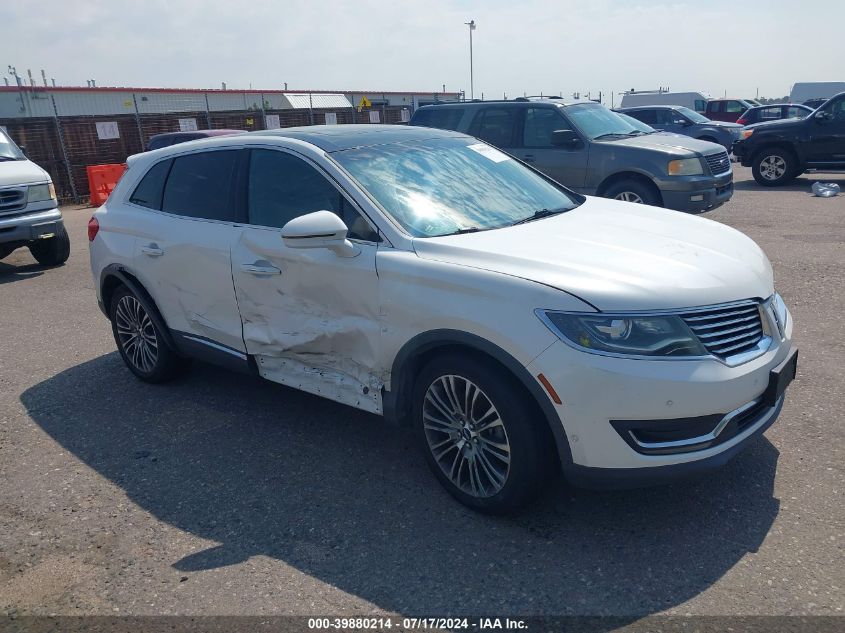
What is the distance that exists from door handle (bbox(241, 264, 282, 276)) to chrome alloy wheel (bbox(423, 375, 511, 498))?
3.99 feet

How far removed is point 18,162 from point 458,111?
251 inches

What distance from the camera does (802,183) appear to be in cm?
1593

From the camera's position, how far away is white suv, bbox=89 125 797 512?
2.95m

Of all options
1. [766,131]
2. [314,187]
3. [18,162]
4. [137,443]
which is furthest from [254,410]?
[766,131]

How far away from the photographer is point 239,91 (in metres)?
38.3

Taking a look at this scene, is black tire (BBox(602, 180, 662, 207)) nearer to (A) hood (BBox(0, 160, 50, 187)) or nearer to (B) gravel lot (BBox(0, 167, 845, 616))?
(B) gravel lot (BBox(0, 167, 845, 616))

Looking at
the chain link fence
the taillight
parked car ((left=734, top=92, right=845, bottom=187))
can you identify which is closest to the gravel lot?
the taillight

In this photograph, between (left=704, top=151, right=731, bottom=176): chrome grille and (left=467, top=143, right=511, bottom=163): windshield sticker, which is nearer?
(left=467, top=143, right=511, bottom=163): windshield sticker

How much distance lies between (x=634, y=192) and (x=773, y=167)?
7495 mm

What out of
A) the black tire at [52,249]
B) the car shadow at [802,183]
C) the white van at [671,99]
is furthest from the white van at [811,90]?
the black tire at [52,249]

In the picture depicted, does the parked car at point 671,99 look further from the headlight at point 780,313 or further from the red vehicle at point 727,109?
the headlight at point 780,313

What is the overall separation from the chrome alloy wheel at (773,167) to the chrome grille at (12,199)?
14.3 m

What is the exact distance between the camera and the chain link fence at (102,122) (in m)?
19.1

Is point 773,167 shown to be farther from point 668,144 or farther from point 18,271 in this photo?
point 18,271
